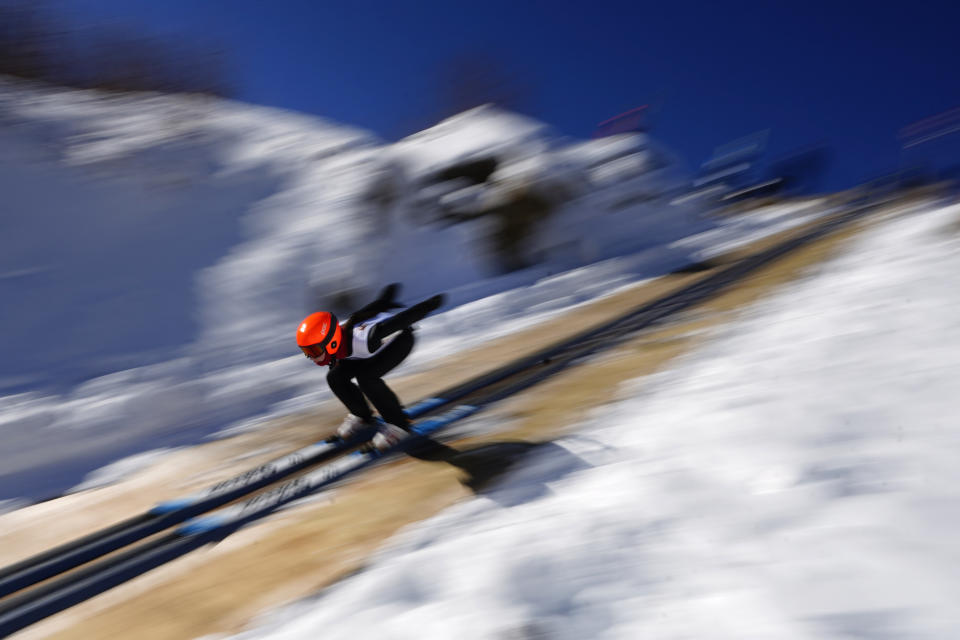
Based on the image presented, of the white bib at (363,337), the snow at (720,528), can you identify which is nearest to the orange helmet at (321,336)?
the white bib at (363,337)

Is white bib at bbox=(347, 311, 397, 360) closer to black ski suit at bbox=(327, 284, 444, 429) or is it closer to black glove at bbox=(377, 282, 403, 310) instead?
black ski suit at bbox=(327, 284, 444, 429)

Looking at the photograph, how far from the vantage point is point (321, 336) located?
4086 mm

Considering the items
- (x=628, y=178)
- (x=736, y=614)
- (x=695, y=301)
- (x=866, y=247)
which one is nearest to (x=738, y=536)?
(x=736, y=614)

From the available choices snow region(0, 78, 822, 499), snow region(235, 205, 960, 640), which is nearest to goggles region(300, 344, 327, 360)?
snow region(235, 205, 960, 640)

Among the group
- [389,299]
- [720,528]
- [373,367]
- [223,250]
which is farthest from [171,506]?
[223,250]

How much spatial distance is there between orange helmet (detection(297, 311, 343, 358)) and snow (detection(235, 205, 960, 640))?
60.1 inches

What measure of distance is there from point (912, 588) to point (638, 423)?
1864mm

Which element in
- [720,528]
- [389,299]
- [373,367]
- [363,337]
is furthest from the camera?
[389,299]

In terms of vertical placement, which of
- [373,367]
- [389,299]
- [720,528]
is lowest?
[720,528]

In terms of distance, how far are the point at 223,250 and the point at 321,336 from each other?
8448mm

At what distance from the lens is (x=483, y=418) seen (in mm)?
4898

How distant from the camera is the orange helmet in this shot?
4.09 metres

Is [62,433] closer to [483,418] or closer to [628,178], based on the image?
[483,418]

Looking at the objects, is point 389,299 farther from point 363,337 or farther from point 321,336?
point 321,336
